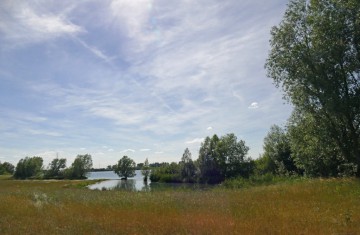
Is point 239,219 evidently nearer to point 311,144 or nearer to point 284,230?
point 284,230

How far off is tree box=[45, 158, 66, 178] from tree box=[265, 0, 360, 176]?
15447 cm

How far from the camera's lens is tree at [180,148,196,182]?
12059 cm

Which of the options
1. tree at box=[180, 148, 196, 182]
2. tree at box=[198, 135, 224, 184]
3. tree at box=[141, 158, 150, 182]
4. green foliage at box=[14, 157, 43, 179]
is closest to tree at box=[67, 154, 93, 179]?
green foliage at box=[14, 157, 43, 179]

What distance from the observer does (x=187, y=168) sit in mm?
123125

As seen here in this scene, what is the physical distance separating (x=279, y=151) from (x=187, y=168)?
156ft

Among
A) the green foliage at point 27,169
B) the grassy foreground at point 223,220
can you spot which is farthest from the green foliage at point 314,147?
the green foliage at point 27,169

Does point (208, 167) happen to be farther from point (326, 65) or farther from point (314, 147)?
point (326, 65)

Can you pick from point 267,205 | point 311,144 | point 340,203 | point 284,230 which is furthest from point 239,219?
point 311,144

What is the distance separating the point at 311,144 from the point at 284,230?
26.2m

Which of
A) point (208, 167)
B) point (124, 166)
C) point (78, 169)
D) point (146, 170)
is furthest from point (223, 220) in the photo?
point (124, 166)

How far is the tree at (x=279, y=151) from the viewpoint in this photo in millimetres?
76887

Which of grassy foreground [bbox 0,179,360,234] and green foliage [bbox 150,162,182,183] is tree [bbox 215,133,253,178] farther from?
grassy foreground [bbox 0,179,360,234]

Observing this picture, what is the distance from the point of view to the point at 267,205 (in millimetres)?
18375

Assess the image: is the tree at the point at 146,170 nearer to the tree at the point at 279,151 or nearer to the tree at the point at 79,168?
the tree at the point at 79,168
